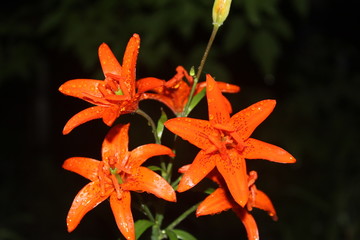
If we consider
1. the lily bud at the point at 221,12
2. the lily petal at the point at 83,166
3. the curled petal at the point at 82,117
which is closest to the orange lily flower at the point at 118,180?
the lily petal at the point at 83,166

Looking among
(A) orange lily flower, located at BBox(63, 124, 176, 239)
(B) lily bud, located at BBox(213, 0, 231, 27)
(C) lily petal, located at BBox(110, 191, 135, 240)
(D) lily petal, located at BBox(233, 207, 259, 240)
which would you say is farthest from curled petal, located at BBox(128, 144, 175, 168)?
(B) lily bud, located at BBox(213, 0, 231, 27)

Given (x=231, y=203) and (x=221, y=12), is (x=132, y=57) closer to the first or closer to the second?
(x=221, y=12)

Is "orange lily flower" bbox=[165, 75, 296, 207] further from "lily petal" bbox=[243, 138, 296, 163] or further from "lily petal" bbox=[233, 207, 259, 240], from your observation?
"lily petal" bbox=[233, 207, 259, 240]

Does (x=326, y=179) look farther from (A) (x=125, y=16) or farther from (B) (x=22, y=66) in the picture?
(B) (x=22, y=66)

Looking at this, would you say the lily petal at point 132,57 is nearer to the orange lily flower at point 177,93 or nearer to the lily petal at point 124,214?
the orange lily flower at point 177,93

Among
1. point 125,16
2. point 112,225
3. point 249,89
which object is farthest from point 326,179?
point 125,16

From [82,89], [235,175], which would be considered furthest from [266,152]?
[82,89]
